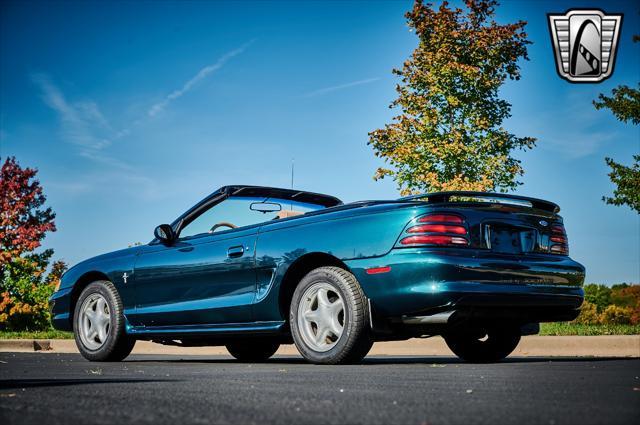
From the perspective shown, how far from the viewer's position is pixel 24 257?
26.3 meters

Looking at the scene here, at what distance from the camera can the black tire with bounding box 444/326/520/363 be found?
6.66 meters

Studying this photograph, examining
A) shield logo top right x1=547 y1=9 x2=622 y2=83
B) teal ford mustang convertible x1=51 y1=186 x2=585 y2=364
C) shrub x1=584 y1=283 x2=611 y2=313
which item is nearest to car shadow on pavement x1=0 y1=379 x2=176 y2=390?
teal ford mustang convertible x1=51 y1=186 x2=585 y2=364

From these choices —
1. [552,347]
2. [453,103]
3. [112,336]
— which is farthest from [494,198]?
[453,103]

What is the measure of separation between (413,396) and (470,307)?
6.31 ft

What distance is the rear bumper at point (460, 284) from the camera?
17.1ft

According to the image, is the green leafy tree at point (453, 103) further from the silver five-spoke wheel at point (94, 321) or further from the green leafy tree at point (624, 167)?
the silver five-spoke wheel at point (94, 321)

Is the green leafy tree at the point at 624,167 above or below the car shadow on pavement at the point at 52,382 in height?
above

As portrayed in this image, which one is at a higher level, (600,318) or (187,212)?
(187,212)

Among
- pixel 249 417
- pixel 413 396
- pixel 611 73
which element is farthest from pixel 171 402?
pixel 611 73

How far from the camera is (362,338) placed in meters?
5.54

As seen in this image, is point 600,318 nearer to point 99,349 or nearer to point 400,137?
point 400,137

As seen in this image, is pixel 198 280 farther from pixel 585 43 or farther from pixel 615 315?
pixel 615 315

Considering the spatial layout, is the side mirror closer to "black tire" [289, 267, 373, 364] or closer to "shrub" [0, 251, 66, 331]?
"black tire" [289, 267, 373, 364]

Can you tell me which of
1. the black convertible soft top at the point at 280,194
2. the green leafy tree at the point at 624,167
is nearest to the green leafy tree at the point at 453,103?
the green leafy tree at the point at 624,167
